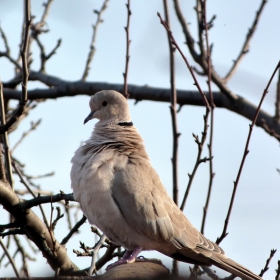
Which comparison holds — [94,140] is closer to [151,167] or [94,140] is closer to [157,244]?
[151,167]

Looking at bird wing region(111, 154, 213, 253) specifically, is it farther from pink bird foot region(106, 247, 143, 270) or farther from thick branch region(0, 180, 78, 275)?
thick branch region(0, 180, 78, 275)

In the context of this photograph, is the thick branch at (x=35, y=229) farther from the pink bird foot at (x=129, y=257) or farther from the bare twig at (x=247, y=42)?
the bare twig at (x=247, y=42)

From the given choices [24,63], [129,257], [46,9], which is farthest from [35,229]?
[46,9]

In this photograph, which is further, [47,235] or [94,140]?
[94,140]

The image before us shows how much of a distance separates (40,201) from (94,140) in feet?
2.29

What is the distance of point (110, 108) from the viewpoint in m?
4.65

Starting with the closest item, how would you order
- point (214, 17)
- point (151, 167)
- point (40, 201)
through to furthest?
1. point (40, 201)
2. point (151, 167)
3. point (214, 17)

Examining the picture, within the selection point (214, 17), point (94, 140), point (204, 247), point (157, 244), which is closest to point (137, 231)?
point (157, 244)

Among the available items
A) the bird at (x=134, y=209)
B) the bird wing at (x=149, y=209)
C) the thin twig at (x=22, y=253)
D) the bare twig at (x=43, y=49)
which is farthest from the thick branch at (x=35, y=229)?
the bare twig at (x=43, y=49)

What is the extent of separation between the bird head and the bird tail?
1.28m

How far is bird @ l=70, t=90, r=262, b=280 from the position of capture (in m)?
3.83

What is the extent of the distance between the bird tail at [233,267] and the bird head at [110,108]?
128cm

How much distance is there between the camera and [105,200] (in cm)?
380

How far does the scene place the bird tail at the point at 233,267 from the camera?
12.3 feet
